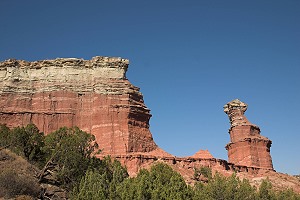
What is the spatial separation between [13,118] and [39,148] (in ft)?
135

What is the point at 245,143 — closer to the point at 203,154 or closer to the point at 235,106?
the point at 235,106

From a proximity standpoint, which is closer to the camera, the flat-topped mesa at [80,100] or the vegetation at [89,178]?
the vegetation at [89,178]

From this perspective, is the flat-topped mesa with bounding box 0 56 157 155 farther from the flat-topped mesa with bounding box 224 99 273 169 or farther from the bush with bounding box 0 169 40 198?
the bush with bounding box 0 169 40 198

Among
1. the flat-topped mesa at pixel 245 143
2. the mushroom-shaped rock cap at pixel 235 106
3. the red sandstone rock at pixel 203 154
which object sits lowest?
the red sandstone rock at pixel 203 154

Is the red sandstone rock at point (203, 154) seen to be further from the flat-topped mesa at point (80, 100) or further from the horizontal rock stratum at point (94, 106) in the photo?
the flat-topped mesa at point (80, 100)

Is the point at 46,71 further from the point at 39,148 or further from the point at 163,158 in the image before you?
the point at 39,148

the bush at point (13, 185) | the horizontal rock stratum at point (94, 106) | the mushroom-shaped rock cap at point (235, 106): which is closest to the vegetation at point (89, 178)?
the bush at point (13, 185)

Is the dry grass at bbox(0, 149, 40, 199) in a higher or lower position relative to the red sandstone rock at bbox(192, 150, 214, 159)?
lower

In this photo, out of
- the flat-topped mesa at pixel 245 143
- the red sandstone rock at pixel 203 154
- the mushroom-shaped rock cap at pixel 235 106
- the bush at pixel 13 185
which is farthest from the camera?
the mushroom-shaped rock cap at pixel 235 106

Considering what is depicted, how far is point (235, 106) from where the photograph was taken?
340 feet

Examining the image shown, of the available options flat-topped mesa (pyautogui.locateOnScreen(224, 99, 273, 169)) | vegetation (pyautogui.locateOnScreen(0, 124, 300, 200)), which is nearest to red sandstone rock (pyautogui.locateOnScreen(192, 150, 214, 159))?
flat-topped mesa (pyautogui.locateOnScreen(224, 99, 273, 169))

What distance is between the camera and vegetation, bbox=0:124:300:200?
2742 centimetres

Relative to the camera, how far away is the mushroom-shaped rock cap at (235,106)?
103438mm

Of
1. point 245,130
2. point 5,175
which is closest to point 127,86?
point 245,130
